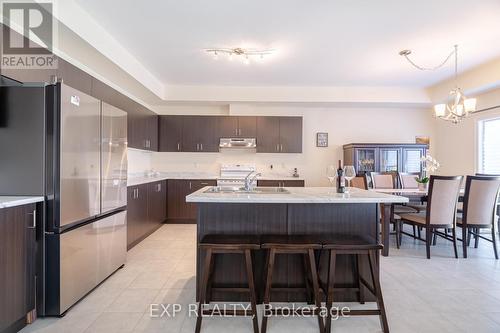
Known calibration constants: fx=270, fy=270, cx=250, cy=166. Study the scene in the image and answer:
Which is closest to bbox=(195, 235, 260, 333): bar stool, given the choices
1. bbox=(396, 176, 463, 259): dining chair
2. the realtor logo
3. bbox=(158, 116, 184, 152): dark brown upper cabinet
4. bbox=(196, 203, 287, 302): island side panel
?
bbox=(196, 203, 287, 302): island side panel

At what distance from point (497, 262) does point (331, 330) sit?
106 inches

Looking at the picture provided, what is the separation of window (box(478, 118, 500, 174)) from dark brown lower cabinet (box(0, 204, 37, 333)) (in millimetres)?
6172

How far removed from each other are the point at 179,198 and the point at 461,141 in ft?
17.9

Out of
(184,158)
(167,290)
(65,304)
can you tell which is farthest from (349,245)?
(184,158)

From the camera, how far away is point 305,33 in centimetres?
306

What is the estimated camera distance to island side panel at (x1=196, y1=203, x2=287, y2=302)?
7.22ft

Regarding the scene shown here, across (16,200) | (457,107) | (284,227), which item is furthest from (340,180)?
(457,107)

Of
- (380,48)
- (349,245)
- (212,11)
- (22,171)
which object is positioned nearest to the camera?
(349,245)

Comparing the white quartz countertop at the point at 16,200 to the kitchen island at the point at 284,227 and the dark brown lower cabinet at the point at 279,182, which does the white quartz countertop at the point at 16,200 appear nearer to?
the kitchen island at the point at 284,227

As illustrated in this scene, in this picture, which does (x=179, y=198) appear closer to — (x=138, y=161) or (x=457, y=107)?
(x=138, y=161)

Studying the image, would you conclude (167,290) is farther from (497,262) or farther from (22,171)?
(497,262)

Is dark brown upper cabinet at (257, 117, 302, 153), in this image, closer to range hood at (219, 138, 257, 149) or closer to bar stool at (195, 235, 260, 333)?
range hood at (219, 138, 257, 149)

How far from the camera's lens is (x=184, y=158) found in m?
5.73

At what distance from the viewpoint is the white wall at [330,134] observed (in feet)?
18.8
